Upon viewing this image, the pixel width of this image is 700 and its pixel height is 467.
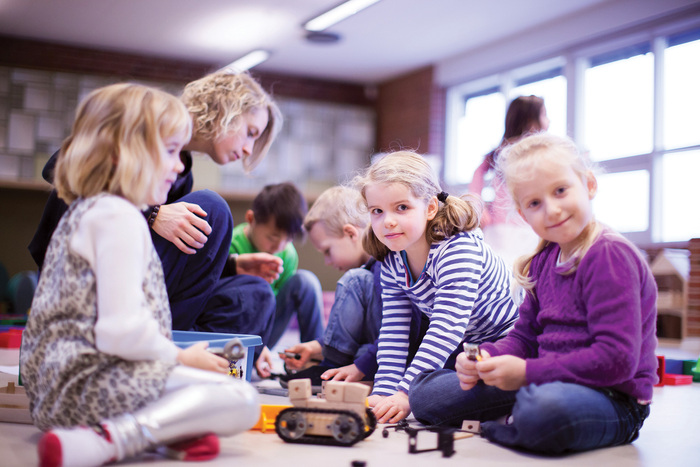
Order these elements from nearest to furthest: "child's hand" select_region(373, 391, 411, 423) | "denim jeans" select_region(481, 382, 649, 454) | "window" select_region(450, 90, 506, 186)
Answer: "denim jeans" select_region(481, 382, 649, 454) → "child's hand" select_region(373, 391, 411, 423) → "window" select_region(450, 90, 506, 186)

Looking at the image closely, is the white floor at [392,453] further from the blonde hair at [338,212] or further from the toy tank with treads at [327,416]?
the blonde hair at [338,212]

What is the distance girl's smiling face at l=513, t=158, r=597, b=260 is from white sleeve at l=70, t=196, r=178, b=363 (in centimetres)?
71

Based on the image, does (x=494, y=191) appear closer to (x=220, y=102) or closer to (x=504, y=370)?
(x=220, y=102)

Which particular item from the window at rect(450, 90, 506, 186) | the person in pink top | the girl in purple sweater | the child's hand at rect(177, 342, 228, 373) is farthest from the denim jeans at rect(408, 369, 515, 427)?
the window at rect(450, 90, 506, 186)

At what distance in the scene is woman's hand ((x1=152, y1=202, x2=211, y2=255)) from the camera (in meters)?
1.69

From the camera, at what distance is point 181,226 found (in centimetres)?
169

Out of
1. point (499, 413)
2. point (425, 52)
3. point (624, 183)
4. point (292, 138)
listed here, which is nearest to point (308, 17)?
point (425, 52)

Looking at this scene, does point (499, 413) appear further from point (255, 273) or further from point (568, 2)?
point (568, 2)

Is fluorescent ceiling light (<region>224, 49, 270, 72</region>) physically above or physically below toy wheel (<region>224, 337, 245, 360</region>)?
above

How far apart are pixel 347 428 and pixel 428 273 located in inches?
21.3

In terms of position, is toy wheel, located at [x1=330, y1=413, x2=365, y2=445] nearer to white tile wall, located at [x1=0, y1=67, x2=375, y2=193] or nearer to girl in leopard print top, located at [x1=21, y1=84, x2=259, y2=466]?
girl in leopard print top, located at [x1=21, y1=84, x2=259, y2=466]

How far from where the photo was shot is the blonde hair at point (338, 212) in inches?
92.4

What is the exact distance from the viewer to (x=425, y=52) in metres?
6.71

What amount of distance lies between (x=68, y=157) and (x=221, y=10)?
481 cm
